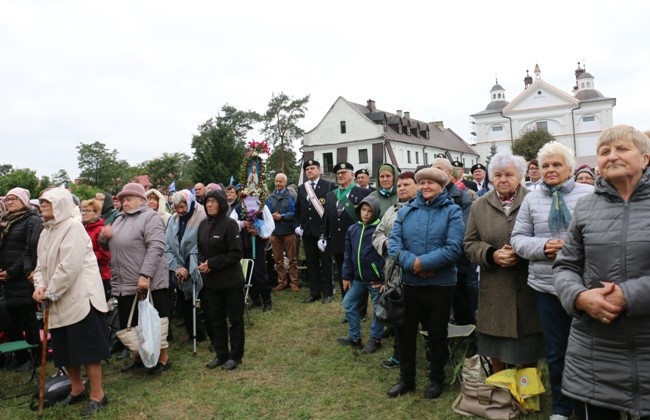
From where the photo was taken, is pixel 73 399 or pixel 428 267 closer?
pixel 428 267

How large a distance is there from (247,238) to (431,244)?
4.58 meters

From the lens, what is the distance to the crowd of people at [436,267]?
7.61 ft

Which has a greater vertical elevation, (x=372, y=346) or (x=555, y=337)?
(x=555, y=337)

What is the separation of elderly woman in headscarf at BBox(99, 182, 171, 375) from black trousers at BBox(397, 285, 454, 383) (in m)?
2.82

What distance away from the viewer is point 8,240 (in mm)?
5617

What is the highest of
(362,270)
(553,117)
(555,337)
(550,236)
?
(553,117)

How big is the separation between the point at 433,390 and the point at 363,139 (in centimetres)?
4014

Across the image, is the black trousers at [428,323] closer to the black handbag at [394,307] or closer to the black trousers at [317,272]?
the black handbag at [394,307]

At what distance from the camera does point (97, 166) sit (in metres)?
58.4

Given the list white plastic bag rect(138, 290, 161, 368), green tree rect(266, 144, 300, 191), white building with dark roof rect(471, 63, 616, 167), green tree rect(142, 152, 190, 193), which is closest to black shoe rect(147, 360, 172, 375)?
white plastic bag rect(138, 290, 161, 368)

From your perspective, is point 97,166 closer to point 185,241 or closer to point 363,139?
point 363,139

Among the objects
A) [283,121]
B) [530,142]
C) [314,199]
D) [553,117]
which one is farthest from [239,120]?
[314,199]

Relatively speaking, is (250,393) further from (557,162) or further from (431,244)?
(557,162)

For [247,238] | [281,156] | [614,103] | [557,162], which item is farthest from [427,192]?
[614,103]
